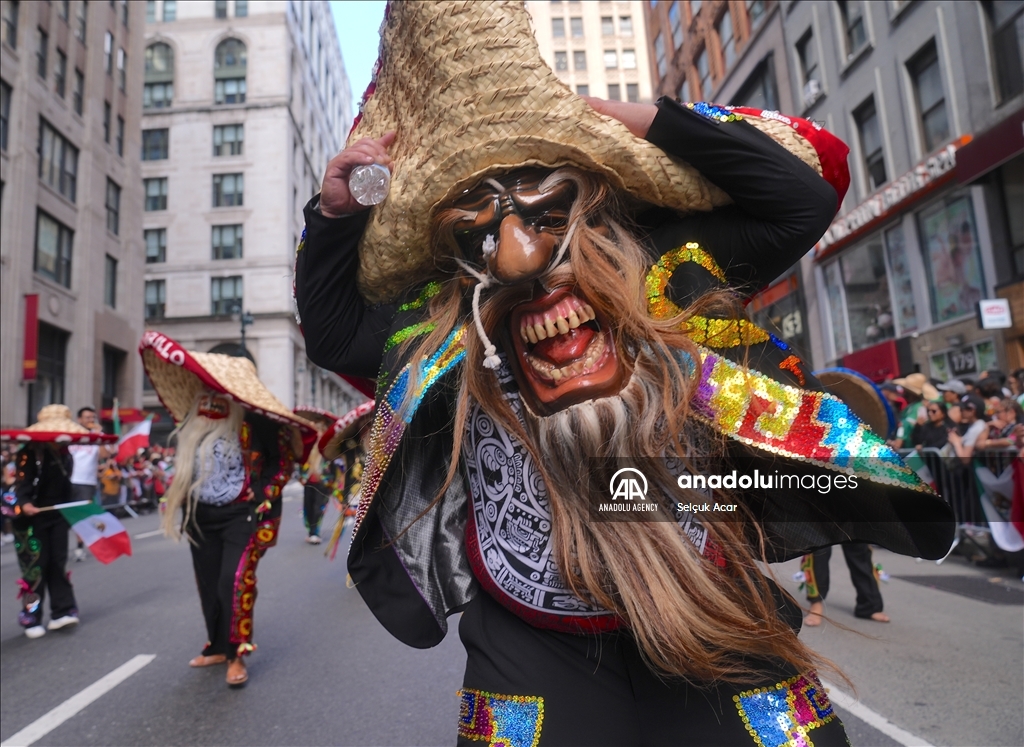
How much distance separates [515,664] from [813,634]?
4.01m

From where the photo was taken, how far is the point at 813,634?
4.90m

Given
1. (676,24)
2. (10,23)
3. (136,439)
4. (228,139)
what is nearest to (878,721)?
(136,439)

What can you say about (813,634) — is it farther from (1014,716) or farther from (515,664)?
(515,664)

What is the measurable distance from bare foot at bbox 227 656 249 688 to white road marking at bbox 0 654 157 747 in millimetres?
663

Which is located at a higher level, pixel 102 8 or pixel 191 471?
pixel 102 8

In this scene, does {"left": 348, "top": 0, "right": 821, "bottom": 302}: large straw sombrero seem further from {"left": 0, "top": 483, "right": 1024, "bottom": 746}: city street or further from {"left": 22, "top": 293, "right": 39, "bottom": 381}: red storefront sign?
{"left": 22, "top": 293, "right": 39, "bottom": 381}: red storefront sign

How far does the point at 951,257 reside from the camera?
14.4 m

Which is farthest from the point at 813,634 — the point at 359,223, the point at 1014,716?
the point at 359,223

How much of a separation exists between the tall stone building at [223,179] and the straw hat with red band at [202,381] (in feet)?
122

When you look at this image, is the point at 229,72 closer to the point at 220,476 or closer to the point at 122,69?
the point at 122,69

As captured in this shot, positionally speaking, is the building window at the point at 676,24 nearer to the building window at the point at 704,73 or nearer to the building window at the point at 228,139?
the building window at the point at 704,73

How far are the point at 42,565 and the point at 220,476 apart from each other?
260 centimetres

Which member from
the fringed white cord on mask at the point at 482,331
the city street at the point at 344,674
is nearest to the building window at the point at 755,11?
the city street at the point at 344,674

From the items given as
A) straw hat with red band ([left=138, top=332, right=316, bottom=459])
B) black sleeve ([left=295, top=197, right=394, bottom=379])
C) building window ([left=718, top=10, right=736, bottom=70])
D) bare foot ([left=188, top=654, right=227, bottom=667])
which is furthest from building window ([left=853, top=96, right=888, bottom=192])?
black sleeve ([left=295, top=197, right=394, bottom=379])
